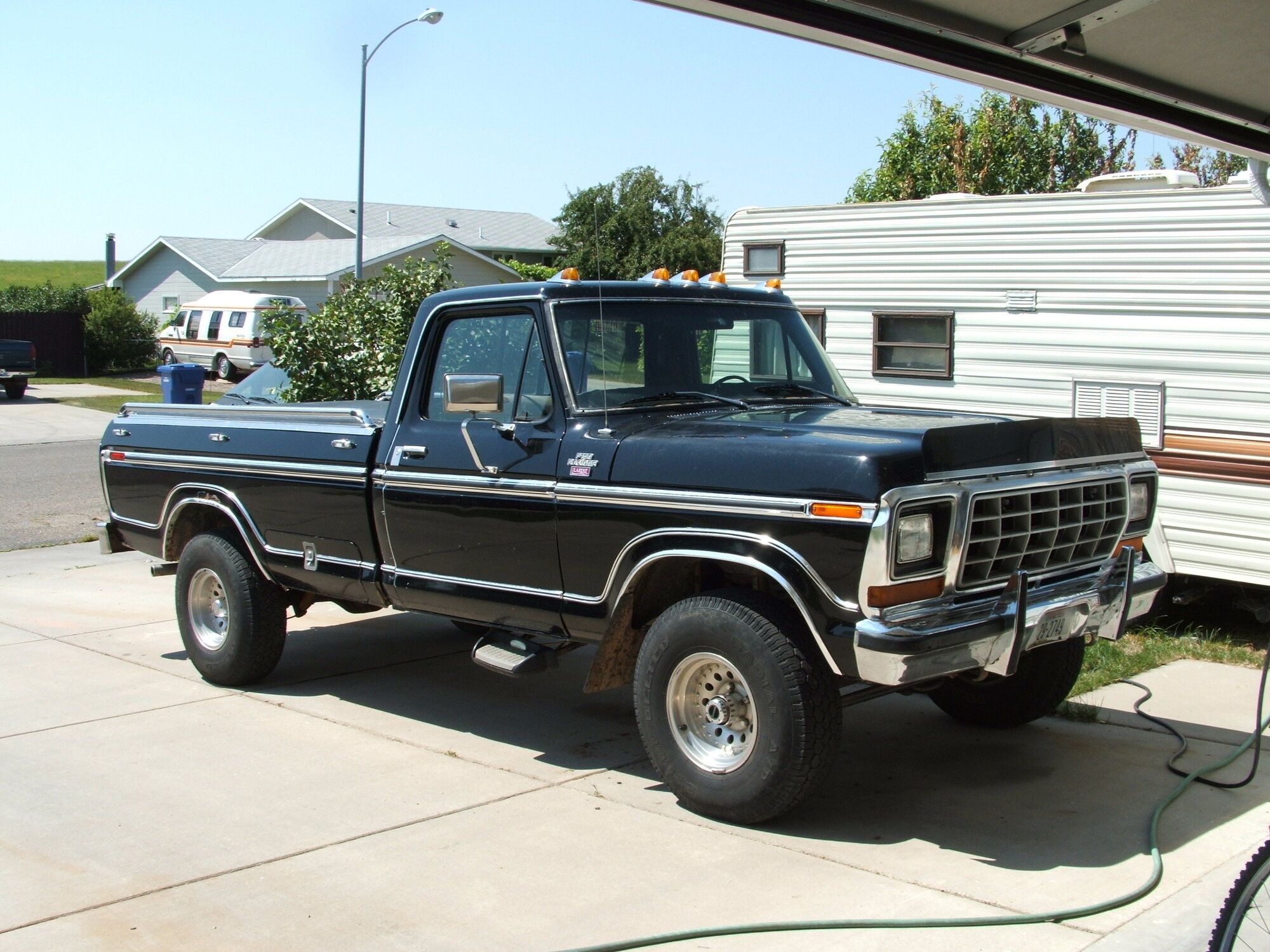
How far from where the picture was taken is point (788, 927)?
4020 millimetres

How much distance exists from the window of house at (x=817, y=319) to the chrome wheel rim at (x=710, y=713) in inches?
216

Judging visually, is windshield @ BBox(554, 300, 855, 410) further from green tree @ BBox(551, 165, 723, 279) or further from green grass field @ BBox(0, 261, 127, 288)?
green grass field @ BBox(0, 261, 127, 288)

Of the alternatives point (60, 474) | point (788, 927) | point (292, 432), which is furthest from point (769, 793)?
point (60, 474)

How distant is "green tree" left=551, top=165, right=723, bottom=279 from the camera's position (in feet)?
46.1

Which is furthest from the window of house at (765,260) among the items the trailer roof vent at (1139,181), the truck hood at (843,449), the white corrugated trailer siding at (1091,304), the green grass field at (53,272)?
the green grass field at (53,272)

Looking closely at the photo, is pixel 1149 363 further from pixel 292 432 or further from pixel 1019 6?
pixel 292 432

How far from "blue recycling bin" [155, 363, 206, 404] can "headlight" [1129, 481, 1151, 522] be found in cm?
1363

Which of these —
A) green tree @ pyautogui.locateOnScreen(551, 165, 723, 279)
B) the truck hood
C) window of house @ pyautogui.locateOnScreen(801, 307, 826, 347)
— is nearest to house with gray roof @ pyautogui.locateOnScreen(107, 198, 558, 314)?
green tree @ pyautogui.locateOnScreen(551, 165, 723, 279)

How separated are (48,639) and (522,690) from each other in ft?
11.6

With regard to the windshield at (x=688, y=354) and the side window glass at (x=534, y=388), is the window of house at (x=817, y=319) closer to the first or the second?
the windshield at (x=688, y=354)

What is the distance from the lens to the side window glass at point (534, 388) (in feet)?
18.7

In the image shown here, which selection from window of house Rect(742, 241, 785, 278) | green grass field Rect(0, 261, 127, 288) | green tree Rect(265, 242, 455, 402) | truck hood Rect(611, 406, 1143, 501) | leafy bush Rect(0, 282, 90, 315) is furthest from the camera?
green grass field Rect(0, 261, 127, 288)

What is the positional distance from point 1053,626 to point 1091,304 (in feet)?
14.1

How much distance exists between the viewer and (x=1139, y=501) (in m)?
5.52
